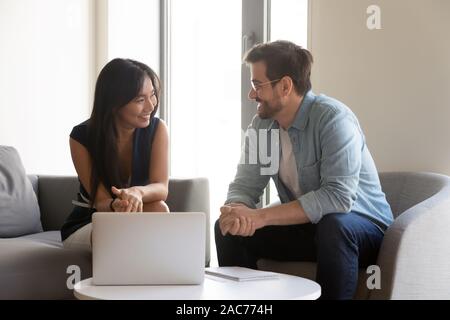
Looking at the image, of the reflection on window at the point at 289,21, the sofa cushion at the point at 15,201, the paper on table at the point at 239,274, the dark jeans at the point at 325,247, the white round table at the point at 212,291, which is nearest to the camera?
the white round table at the point at 212,291

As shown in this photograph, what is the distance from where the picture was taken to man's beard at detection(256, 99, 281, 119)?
2260 mm

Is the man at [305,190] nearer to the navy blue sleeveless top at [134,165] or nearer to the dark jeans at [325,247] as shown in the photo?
the dark jeans at [325,247]

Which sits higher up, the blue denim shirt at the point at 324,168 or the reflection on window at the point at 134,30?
the reflection on window at the point at 134,30

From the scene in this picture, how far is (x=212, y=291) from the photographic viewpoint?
1541mm

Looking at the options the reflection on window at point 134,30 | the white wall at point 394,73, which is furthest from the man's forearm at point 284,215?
the reflection on window at point 134,30

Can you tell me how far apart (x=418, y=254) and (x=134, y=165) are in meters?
0.99

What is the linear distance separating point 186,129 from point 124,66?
4.91ft

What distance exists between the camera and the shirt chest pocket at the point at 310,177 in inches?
85.7

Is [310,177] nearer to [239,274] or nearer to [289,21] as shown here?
[239,274]

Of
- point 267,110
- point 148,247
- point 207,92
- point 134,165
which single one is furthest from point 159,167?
point 207,92

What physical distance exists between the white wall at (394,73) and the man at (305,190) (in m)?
0.36

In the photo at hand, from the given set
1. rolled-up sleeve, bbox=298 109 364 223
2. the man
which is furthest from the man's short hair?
rolled-up sleeve, bbox=298 109 364 223

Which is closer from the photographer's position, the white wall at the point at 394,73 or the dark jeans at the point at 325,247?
the dark jeans at the point at 325,247
